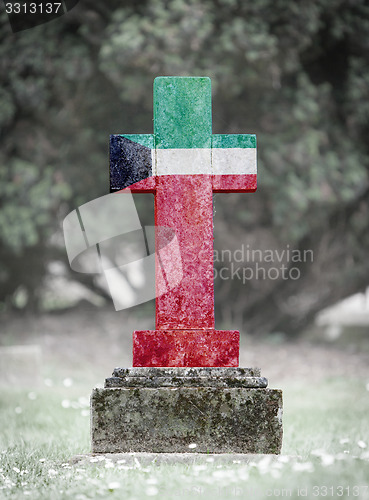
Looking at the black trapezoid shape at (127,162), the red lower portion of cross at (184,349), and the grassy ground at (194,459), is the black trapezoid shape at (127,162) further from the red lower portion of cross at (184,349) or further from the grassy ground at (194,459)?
the grassy ground at (194,459)

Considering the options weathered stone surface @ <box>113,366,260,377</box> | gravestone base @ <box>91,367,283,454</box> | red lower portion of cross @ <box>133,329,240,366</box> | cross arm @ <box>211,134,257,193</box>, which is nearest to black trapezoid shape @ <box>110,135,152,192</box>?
cross arm @ <box>211,134,257,193</box>

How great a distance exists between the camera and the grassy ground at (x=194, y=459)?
251 centimetres

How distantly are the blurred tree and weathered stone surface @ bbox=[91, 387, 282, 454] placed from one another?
528 centimetres

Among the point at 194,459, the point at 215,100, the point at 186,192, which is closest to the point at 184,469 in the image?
the point at 194,459

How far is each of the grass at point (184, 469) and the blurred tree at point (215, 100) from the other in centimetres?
406

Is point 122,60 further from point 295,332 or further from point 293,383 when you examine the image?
point 295,332

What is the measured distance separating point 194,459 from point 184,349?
61 centimetres

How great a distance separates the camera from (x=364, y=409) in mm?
5359

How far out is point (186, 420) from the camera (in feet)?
10.2

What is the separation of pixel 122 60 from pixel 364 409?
16.9 ft

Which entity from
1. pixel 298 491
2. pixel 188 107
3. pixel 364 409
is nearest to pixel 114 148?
pixel 188 107

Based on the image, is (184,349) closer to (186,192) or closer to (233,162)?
(186,192)

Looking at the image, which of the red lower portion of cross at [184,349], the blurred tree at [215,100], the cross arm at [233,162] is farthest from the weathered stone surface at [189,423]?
the blurred tree at [215,100]

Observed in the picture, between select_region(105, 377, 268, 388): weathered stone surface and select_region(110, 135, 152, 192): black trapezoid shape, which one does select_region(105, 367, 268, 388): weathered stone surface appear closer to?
select_region(105, 377, 268, 388): weathered stone surface
